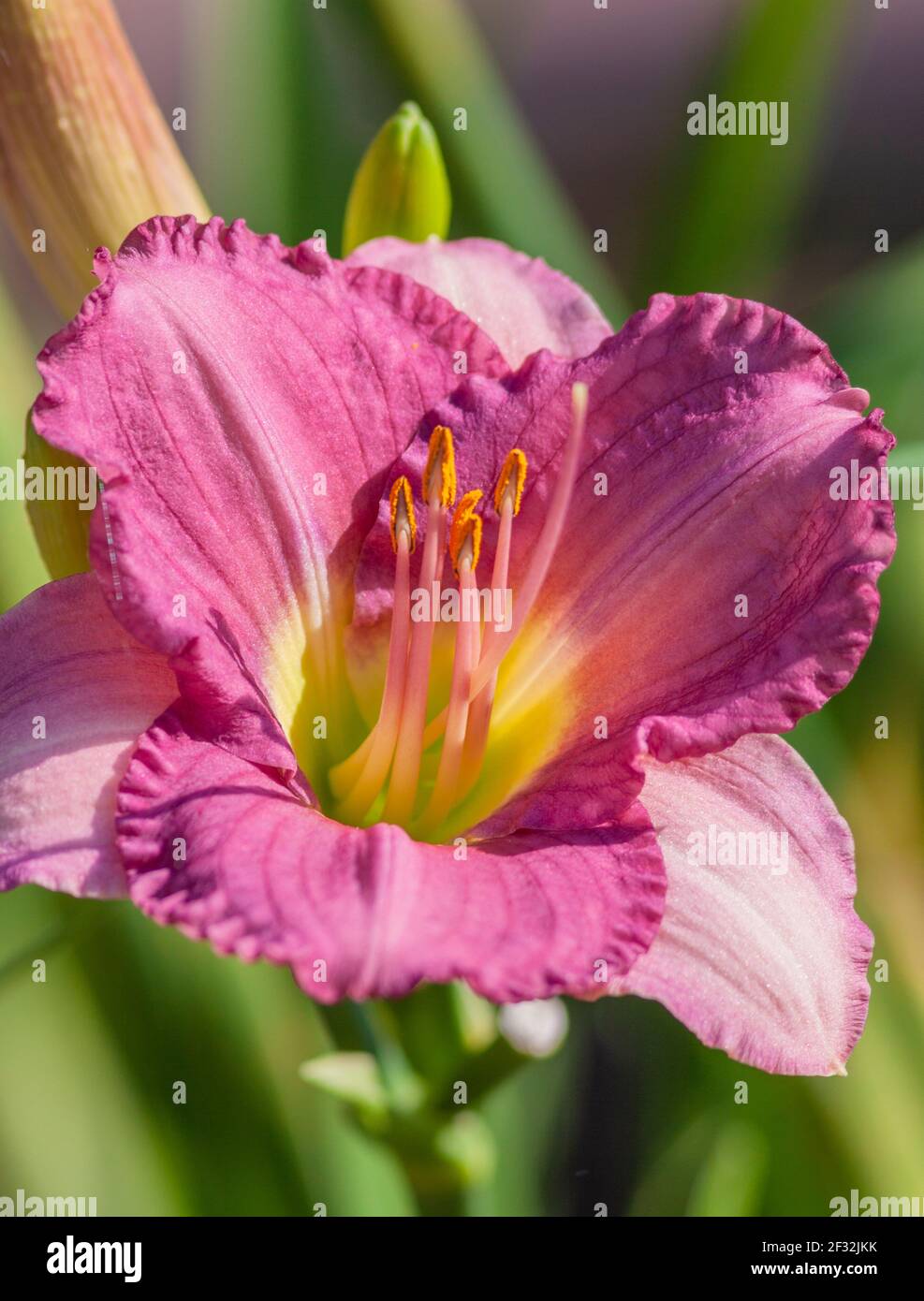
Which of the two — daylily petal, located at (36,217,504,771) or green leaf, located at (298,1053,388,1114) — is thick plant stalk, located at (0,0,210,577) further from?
green leaf, located at (298,1053,388,1114)

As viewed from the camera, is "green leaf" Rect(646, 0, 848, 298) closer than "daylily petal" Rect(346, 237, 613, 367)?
No

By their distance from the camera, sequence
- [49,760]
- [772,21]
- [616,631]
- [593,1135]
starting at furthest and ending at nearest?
[593,1135] < [772,21] < [616,631] < [49,760]

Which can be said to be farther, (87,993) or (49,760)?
(87,993)

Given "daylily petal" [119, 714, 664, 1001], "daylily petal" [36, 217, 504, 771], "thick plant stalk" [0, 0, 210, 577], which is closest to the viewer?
"daylily petal" [119, 714, 664, 1001]

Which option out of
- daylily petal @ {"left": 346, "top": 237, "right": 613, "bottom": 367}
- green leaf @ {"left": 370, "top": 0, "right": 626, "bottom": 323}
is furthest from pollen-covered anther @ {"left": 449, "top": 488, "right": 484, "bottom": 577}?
green leaf @ {"left": 370, "top": 0, "right": 626, "bottom": 323}

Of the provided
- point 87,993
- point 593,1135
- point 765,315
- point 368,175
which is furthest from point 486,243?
point 593,1135

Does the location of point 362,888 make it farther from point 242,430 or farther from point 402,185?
point 402,185

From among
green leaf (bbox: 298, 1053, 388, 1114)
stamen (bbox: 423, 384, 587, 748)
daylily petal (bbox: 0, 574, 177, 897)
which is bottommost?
green leaf (bbox: 298, 1053, 388, 1114)
